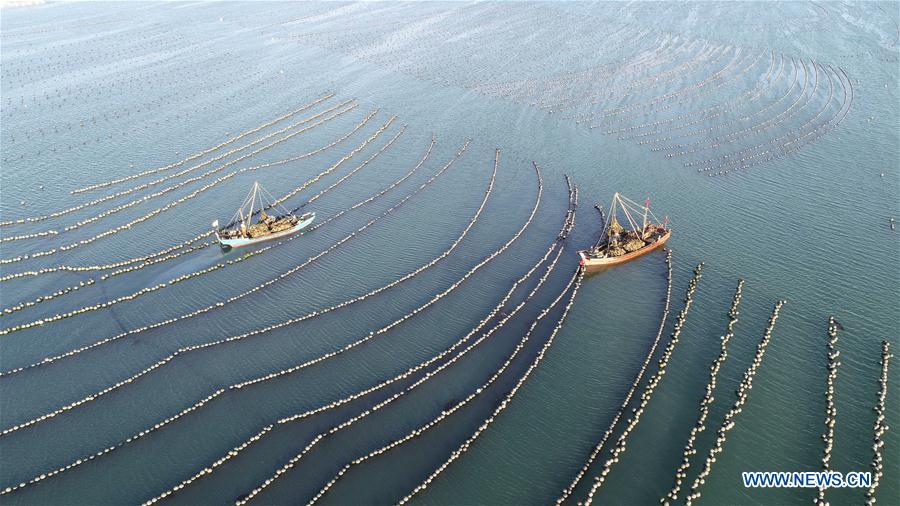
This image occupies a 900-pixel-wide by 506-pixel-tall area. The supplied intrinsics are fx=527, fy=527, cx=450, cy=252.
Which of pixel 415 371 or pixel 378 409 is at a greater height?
pixel 415 371

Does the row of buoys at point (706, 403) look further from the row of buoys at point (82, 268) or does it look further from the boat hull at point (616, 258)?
the row of buoys at point (82, 268)

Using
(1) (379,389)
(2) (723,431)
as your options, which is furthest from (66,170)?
(2) (723,431)

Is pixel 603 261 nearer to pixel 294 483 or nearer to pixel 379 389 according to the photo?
pixel 379 389

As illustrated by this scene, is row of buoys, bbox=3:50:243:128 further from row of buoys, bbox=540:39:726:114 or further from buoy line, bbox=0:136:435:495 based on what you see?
buoy line, bbox=0:136:435:495

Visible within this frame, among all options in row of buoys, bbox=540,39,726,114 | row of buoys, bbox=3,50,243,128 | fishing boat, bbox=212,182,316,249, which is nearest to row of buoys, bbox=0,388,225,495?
fishing boat, bbox=212,182,316,249

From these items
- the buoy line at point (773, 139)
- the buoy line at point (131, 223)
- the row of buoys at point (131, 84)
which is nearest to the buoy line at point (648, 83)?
the buoy line at point (773, 139)

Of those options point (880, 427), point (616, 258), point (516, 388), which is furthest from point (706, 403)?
point (616, 258)

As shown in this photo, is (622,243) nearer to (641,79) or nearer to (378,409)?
(378,409)
